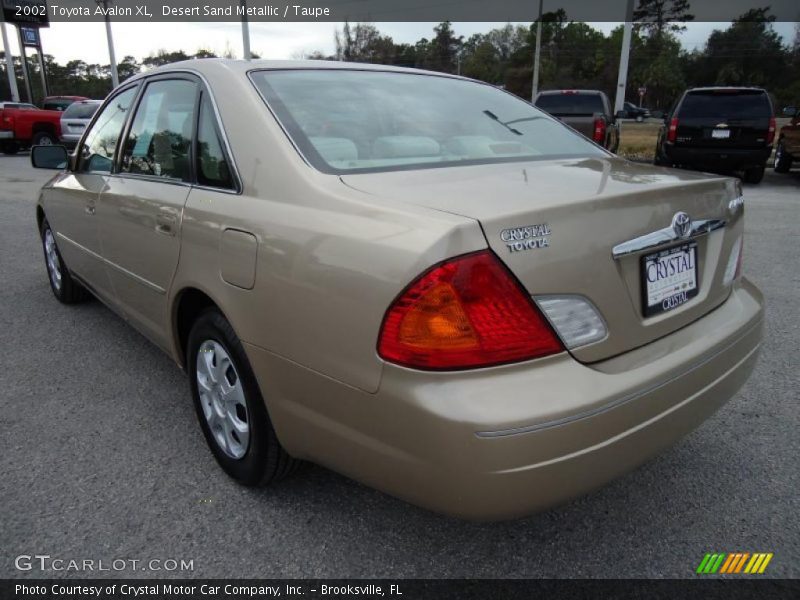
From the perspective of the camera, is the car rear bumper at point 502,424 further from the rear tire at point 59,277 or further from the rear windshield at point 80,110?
the rear windshield at point 80,110

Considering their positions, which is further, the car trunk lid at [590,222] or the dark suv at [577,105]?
the dark suv at [577,105]

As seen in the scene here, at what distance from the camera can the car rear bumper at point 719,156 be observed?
36.1 feet

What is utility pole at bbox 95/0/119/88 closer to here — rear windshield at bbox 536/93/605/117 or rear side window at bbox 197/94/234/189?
rear windshield at bbox 536/93/605/117

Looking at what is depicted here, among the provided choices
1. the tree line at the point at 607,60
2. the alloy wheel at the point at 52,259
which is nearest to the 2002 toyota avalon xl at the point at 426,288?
the alloy wheel at the point at 52,259

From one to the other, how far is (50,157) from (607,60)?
85968 millimetres

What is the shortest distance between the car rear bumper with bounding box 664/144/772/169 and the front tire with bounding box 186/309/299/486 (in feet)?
36.4

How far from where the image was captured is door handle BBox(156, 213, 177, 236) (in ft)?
7.89

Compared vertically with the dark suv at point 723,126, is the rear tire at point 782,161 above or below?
below

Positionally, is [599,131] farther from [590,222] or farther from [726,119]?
[590,222]

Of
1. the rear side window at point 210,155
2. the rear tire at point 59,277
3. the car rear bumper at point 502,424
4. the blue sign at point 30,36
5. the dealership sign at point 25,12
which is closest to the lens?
the car rear bumper at point 502,424

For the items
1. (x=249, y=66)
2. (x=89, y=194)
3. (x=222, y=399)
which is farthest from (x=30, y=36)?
(x=222, y=399)

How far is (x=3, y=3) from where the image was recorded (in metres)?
34.8

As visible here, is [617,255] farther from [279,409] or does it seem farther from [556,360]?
[279,409]

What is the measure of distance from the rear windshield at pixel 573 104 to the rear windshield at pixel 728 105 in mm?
2239
